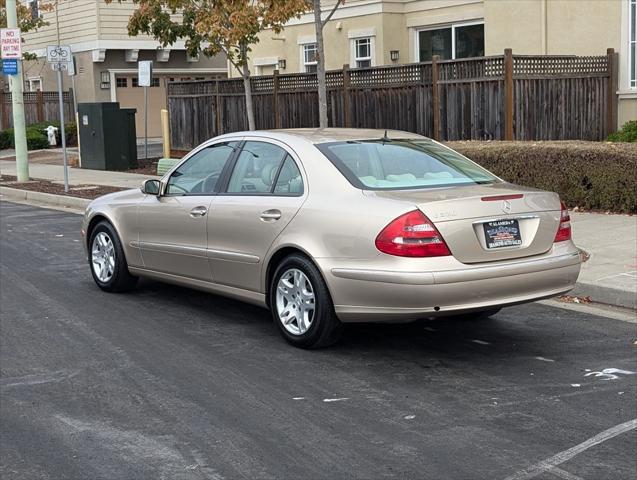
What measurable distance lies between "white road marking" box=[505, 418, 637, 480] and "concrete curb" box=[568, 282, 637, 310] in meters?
3.03

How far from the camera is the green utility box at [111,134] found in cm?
2323

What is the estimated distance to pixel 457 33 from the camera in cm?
2069

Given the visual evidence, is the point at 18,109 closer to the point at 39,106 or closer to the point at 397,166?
the point at 39,106

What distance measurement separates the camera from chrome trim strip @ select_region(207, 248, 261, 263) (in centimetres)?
718

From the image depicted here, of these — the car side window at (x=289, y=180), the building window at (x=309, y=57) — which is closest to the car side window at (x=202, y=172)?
the car side window at (x=289, y=180)

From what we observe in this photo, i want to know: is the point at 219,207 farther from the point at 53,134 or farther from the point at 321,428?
the point at 53,134

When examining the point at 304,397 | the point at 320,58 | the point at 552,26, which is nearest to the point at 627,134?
the point at 552,26

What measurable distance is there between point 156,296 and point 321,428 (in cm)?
404

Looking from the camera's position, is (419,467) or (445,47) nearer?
(419,467)

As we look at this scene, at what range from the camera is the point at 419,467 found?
15.2ft

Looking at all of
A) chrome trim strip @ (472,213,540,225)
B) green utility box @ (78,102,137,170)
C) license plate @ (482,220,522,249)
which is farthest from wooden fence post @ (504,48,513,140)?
green utility box @ (78,102,137,170)

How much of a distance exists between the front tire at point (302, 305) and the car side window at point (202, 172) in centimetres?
126

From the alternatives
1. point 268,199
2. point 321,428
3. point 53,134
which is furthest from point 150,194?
point 53,134

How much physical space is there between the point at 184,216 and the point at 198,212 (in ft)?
0.77
